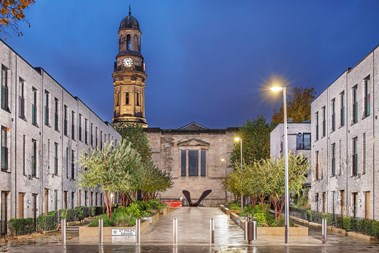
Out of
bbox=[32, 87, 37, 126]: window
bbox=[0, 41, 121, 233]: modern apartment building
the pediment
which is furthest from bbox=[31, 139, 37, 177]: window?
the pediment

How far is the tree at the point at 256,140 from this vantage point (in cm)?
8994

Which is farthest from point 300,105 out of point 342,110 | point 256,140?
point 342,110

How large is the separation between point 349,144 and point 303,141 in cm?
2590

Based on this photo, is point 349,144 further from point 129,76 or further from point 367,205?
point 129,76

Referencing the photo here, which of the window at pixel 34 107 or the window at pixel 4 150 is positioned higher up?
the window at pixel 34 107

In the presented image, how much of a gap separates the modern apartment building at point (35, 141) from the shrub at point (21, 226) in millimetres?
395

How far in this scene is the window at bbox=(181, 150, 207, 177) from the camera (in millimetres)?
108750

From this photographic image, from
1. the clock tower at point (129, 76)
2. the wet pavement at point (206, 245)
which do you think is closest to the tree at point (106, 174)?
the wet pavement at point (206, 245)

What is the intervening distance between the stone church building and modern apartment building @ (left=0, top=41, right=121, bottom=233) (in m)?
52.2

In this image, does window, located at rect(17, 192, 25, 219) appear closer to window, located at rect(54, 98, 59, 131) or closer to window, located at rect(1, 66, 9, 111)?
window, located at rect(1, 66, 9, 111)

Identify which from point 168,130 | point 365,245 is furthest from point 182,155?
point 365,245

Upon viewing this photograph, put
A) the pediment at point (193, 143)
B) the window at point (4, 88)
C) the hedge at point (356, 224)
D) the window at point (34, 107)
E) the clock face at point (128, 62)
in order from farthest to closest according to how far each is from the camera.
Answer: the pediment at point (193, 143) → the clock face at point (128, 62) → the window at point (34, 107) → the window at point (4, 88) → the hedge at point (356, 224)

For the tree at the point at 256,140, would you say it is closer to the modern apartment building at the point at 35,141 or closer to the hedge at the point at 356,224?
the modern apartment building at the point at 35,141

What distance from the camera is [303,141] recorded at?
64750 mm
